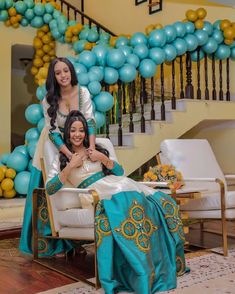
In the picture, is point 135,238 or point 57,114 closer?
point 135,238

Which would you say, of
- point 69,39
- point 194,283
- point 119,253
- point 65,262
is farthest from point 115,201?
point 69,39

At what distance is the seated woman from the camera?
2307 millimetres

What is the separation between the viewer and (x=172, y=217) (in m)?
2.61

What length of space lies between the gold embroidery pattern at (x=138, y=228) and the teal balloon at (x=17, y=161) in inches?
105

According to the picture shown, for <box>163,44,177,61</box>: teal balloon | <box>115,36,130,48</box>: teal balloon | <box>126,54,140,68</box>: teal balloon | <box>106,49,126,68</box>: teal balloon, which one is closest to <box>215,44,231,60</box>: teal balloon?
<box>163,44,177,61</box>: teal balloon

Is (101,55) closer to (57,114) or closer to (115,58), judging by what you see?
(115,58)

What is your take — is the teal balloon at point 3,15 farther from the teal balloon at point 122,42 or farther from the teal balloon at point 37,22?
the teal balloon at point 122,42

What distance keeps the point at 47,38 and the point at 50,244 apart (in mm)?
4906

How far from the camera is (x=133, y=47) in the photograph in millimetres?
5152

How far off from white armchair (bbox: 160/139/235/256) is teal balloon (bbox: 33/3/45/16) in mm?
4112

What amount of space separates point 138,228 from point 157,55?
3.04 m

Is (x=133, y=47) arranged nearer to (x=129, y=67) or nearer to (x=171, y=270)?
(x=129, y=67)

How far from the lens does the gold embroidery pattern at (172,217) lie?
2581 millimetres

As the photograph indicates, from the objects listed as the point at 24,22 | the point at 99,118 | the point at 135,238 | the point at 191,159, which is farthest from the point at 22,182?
the point at 24,22
